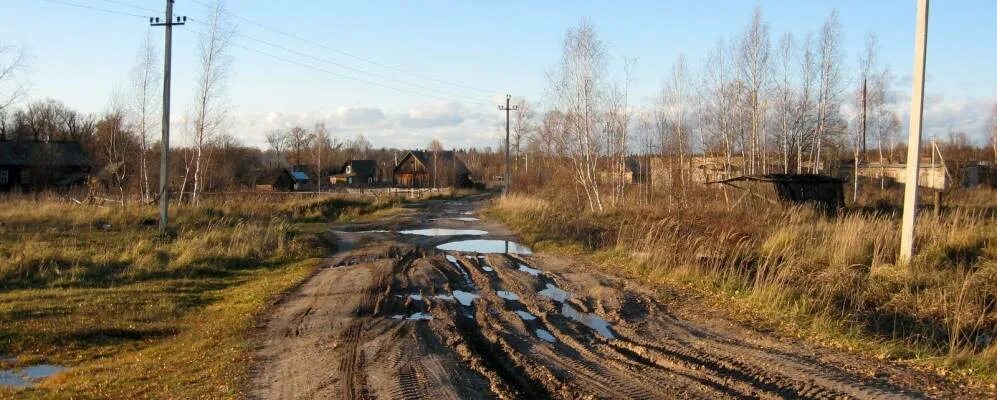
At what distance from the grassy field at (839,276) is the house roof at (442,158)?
67054 mm

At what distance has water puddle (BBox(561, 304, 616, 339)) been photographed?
9.05 meters

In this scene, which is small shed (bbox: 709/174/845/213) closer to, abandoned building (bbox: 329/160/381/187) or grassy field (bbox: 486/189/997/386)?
grassy field (bbox: 486/189/997/386)

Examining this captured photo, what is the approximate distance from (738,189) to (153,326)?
831 inches

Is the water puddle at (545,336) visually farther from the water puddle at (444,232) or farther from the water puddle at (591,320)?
the water puddle at (444,232)

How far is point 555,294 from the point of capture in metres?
12.2

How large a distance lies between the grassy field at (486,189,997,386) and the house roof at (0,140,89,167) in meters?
57.8

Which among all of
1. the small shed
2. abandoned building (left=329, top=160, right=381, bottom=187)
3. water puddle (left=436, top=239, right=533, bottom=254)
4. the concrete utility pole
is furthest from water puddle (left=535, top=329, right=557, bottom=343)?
abandoned building (left=329, top=160, right=381, bottom=187)

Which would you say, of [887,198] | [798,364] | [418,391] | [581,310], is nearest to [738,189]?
[887,198]

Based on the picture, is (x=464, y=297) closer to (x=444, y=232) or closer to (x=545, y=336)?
(x=545, y=336)

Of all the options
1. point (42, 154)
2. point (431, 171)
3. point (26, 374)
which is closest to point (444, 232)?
point (26, 374)

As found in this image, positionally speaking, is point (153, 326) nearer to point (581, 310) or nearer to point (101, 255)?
point (581, 310)

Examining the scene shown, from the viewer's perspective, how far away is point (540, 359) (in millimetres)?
7492

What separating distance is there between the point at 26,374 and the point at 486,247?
1416 centimetres

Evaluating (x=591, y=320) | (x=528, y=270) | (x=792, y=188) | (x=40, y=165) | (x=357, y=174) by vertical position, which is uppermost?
(x=792, y=188)
